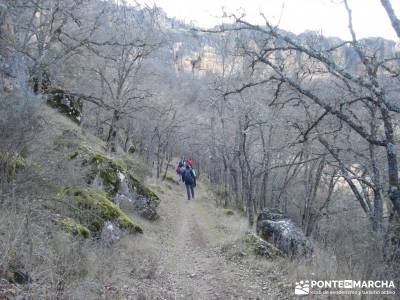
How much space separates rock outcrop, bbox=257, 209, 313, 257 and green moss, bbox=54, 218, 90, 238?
4667 millimetres

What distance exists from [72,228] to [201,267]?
3.49 m

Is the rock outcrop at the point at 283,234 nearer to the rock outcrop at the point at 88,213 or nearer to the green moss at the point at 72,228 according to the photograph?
the rock outcrop at the point at 88,213

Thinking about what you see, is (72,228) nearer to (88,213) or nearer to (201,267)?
(88,213)

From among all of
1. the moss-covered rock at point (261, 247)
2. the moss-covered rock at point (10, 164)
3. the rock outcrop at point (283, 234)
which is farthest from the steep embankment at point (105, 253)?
the rock outcrop at point (283, 234)

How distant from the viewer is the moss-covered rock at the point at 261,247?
898cm

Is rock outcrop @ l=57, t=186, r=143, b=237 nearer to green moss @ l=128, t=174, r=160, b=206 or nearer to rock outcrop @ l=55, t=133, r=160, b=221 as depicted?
rock outcrop @ l=55, t=133, r=160, b=221

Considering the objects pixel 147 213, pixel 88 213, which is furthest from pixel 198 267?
pixel 147 213

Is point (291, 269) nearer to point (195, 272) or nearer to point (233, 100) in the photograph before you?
point (195, 272)

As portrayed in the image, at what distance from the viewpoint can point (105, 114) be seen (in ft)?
104

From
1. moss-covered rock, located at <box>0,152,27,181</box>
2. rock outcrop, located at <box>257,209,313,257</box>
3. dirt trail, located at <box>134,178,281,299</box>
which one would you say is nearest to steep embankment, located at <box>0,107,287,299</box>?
dirt trail, located at <box>134,178,281,299</box>

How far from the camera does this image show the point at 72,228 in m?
6.63

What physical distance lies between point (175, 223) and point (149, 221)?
56.9 inches

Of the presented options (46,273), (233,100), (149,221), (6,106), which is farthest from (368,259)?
(233,100)

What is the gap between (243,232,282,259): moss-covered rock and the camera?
29.5 ft
